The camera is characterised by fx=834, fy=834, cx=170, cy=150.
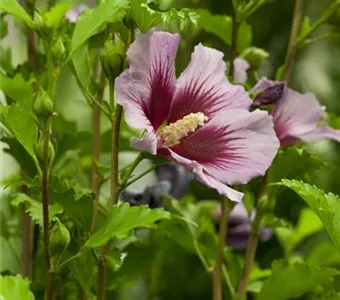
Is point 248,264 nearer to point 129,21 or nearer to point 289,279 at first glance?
point 289,279

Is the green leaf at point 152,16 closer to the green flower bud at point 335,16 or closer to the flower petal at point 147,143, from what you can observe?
the flower petal at point 147,143

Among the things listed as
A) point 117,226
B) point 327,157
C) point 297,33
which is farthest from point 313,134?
point 327,157

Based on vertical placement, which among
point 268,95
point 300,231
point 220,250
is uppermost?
point 268,95

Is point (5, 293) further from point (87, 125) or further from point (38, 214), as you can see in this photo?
point (87, 125)

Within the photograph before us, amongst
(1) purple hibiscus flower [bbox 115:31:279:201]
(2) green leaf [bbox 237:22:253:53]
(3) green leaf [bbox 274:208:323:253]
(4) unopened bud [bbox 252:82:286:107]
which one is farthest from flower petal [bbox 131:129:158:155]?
(3) green leaf [bbox 274:208:323:253]

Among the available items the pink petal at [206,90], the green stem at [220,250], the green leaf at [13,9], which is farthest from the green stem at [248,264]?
the green leaf at [13,9]

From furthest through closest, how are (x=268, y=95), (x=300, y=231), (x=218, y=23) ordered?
(x=300, y=231) < (x=218, y=23) < (x=268, y=95)

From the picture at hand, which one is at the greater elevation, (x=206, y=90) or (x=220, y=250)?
(x=206, y=90)

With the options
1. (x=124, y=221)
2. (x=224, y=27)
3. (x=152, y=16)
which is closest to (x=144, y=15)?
(x=152, y=16)
